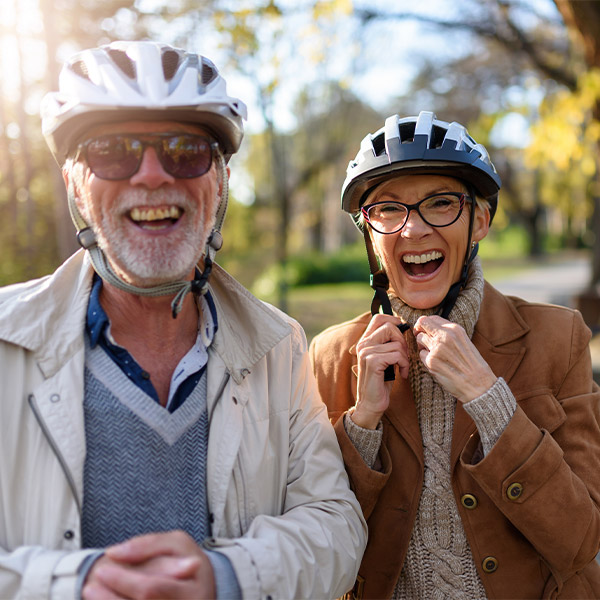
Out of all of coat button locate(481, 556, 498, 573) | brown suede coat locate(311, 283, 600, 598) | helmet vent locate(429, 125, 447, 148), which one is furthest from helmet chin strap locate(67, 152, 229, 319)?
coat button locate(481, 556, 498, 573)

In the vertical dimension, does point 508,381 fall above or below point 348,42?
below

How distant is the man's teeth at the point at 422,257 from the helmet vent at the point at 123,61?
1325 mm

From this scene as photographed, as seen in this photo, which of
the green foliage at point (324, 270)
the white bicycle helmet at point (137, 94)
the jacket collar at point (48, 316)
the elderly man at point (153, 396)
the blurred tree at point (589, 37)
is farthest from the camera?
the green foliage at point (324, 270)

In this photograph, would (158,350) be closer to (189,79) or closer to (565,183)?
(189,79)

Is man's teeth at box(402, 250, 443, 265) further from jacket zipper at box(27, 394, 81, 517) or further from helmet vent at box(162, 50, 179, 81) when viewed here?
jacket zipper at box(27, 394, 81, 517)

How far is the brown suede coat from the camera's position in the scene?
2518 mm

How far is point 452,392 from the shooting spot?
262 centimetres

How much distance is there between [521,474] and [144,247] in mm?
1553

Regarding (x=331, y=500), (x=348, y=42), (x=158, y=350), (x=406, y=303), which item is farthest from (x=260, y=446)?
(x=348, y=42)

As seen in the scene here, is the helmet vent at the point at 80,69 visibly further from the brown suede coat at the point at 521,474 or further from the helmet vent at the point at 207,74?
the brown suede coat at the point at 521,474

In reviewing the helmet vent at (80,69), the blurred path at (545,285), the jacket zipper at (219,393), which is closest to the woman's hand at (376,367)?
the jacket zipper at (219,393)

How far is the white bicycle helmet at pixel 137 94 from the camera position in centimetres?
231

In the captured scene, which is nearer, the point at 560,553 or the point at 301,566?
the point at 301,566

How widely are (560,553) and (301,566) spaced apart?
1000 millimetres
